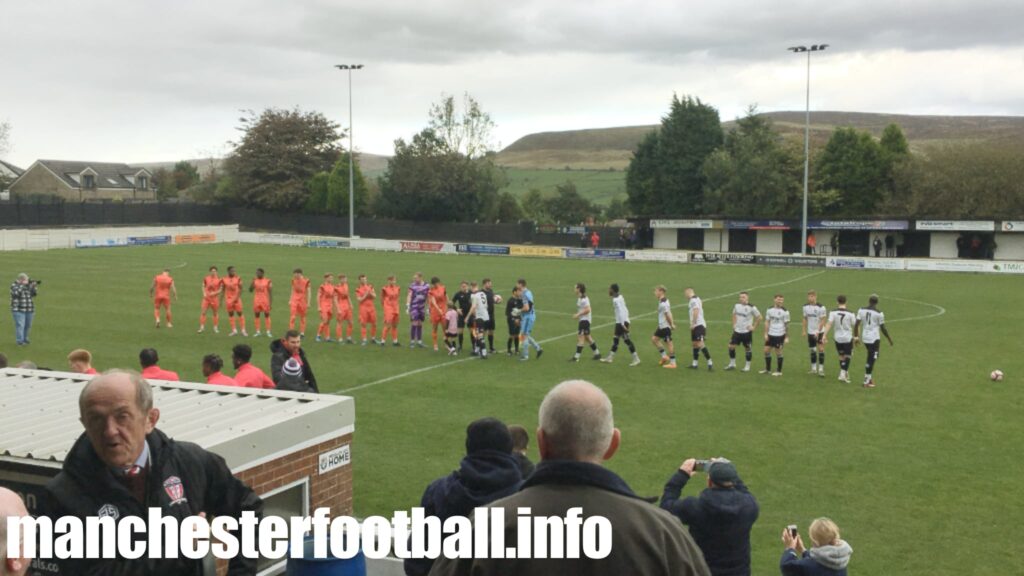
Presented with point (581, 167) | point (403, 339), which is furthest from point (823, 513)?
point (581, 167)

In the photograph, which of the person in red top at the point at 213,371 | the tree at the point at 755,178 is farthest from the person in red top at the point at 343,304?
the tree at the point at 755,178

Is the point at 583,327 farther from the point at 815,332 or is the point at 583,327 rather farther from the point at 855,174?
the point at 855,174

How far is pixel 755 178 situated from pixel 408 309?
168 ft

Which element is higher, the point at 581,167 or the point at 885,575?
the point at 581,167

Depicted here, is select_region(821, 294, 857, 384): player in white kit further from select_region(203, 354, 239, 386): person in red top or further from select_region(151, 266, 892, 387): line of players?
select_region(203, 354, 239, 386): person in red top

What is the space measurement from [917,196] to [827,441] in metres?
59.5

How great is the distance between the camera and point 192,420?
26.6 feet

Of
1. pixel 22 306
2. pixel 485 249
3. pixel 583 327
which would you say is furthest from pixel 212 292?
pixel 485 249

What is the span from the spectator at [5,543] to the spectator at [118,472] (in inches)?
40.0

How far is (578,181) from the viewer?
14862 centimetres

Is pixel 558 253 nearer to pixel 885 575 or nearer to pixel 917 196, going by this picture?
pixel 917 196

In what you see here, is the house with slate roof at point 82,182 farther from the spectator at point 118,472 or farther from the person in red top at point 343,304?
the spectator at point 118,472

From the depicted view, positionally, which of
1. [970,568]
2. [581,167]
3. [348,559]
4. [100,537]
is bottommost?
[970,568]

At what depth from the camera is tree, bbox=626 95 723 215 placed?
77.6 metres
